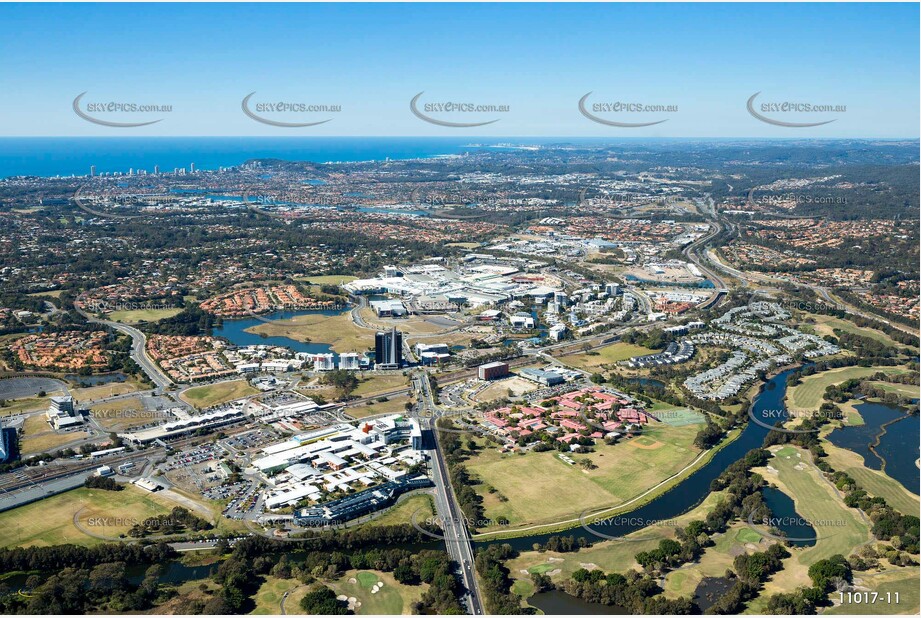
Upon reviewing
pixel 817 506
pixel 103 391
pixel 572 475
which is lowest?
pixel 817 506

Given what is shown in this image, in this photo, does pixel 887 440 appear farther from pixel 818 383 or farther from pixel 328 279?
pixel 328 279

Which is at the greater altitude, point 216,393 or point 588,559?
point 216,393

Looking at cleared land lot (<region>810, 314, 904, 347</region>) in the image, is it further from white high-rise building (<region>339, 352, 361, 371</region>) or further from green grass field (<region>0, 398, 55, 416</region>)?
green grass field (<region>0, 398, 55, 416</region>)

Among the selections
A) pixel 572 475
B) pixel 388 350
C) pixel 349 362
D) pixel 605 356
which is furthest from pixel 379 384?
pixel 605 356

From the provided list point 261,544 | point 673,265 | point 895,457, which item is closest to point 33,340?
point 261,544

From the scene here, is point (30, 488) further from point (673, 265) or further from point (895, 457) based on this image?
point (673, 265)

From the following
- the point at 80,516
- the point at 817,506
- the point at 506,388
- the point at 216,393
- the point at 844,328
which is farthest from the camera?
the point at 844,328
